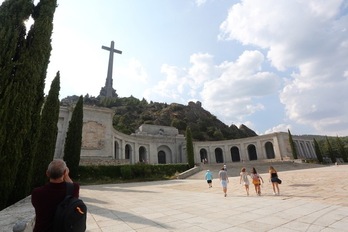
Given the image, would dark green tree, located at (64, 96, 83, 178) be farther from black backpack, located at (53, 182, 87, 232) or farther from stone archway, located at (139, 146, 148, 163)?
stone archway, located at (139, 146, 148, 163)

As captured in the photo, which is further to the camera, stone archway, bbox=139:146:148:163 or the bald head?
stone archway, bbox=139:146:148:163

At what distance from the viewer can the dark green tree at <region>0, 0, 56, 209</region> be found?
685 centimetres

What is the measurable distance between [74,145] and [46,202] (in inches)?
885

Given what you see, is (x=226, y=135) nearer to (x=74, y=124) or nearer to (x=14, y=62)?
(x=74, y=124)

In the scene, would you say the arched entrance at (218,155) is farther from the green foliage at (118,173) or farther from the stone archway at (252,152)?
the green foliage at (118,173)

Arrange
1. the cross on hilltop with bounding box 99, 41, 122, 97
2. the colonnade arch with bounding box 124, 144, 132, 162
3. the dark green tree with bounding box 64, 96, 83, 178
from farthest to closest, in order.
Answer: the cross on hilltop with bounding box 99, 41, 122, 97 → the colonnade arch with bounding box 124, 144, 132, 162 → the dark green tree with bounding box 64, 96, 83, 178

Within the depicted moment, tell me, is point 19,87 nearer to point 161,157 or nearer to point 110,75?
point 161,157

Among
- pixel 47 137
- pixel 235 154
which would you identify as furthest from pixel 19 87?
pixel 235 154

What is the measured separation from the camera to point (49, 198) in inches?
105

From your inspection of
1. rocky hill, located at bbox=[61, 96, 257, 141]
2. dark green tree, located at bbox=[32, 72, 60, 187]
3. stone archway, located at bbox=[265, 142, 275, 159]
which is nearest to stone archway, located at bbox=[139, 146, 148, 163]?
rocky hill, located at bbox=[61, 96, 257, 141]

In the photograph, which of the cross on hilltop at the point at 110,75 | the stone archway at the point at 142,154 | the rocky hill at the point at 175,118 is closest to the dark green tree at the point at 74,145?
the stone archway at the point at 142,154

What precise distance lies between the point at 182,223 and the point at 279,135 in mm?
45210

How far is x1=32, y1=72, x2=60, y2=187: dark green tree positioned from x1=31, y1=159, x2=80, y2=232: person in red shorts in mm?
9567

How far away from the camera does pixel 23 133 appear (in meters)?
7.43
